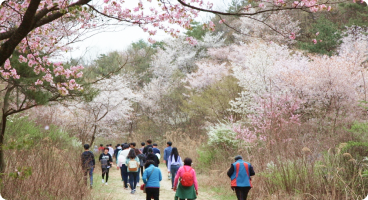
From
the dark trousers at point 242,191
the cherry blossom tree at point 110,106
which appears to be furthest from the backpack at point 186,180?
the cherry blossom tree at point 110,106

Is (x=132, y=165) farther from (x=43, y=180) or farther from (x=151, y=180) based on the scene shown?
(x=43, y=180)

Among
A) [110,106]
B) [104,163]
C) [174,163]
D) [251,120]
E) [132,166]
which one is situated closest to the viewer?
[132,166]

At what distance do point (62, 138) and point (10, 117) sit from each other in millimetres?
2753

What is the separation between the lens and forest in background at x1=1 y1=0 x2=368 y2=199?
643 cm

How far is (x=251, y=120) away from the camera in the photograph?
Answer: 46.8 ft

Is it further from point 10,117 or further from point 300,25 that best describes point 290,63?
point 300,25

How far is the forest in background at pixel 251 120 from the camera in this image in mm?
6426

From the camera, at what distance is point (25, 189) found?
568cm

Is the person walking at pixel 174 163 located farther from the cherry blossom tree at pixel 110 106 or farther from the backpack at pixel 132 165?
the cherry blossom tree at pixel 110 106

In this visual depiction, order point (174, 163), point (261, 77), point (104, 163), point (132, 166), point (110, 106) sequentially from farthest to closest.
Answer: point (110, 106) < point (261, 77) < point (104, 163) < point (174, 163) < point (132, 166)

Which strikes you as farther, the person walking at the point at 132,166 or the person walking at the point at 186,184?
the person walking at the point at 132,166

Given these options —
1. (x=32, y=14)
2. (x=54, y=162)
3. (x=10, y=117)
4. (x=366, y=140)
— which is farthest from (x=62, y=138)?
(x=366, y=140)

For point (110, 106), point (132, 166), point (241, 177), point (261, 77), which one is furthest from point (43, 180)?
point (110, 106)

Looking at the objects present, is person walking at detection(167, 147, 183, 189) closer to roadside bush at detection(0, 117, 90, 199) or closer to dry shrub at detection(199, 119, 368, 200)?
dry shrub at detection(199, 119, 368, 200)
